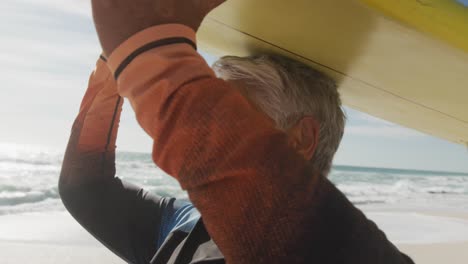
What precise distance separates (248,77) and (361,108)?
2.82 feet

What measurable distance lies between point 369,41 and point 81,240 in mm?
5254

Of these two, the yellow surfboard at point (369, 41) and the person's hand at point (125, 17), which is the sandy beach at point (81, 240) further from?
the person's hand at point (125, 17)

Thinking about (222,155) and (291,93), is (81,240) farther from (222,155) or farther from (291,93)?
(222,155)

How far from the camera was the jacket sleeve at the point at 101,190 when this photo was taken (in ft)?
5.27

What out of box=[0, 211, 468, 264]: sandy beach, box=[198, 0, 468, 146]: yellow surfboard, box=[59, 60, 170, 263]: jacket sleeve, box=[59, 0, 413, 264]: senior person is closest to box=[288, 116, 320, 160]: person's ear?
box=[198, 0, 468, 146]: yellow surfboard

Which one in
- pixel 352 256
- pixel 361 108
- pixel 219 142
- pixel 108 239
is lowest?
pixel 108 239

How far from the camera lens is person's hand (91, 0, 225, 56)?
0.54 metres

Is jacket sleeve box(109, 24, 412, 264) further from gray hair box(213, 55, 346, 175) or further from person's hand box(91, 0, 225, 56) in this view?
gray hair box(213, 55, 346, 175)

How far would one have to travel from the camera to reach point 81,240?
18.3 feet

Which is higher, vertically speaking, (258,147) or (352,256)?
(258,147)

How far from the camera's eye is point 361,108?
6.31 ft

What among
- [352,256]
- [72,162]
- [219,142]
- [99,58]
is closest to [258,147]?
[219,142]

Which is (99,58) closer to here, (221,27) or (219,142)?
(221,27)

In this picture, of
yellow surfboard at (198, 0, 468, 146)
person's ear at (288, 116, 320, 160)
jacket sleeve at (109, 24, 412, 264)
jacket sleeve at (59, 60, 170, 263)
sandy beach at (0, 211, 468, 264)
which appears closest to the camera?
jacket sleeve at (109, 24, 412, 264)
